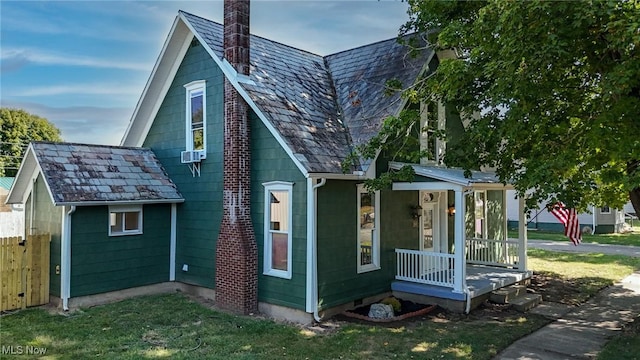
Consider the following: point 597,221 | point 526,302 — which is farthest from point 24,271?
point 597,221

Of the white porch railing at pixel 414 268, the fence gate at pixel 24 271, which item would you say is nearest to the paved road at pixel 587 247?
the white porch railing at pixel 414 268

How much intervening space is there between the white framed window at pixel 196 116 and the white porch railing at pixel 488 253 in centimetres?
868

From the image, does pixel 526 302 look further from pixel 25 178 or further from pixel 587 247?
pixel 587 247

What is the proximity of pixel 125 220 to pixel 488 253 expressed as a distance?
10.8m

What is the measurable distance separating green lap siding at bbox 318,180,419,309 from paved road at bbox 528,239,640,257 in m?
13.5

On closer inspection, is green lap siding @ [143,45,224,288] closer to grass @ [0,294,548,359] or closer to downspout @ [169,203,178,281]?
downspout @ [169,203,178,281]

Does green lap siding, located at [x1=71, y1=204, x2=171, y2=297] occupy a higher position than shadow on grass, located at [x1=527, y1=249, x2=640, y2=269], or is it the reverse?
green lap siding, located at [x1=71, y1=204, x2=171, y2=297]

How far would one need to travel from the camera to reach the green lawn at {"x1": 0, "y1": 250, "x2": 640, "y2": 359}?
24.0ft

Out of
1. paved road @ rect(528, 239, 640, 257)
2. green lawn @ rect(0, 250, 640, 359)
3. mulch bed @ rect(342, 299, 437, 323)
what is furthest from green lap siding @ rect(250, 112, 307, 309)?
paved road @ rect(528, 239, 640, 257)

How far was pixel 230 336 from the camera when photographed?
8.12 metres

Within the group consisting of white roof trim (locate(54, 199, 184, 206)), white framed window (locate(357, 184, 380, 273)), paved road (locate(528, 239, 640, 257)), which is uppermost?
white roof trim (locate(54, 199, 184, 206))

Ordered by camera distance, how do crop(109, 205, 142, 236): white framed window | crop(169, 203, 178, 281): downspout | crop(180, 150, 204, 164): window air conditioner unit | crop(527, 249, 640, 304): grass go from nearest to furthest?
crop(109, 205, 142, 236): white framed window, crop(180, 150, 204, 164): window air conditioner unit, crop(169, 203, 178, 281): downspout, crop(527, 249, 640, 304): grass

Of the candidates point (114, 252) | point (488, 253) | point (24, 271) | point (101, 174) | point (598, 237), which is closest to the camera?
point (24, 271)

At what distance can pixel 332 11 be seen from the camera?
13.5 m
